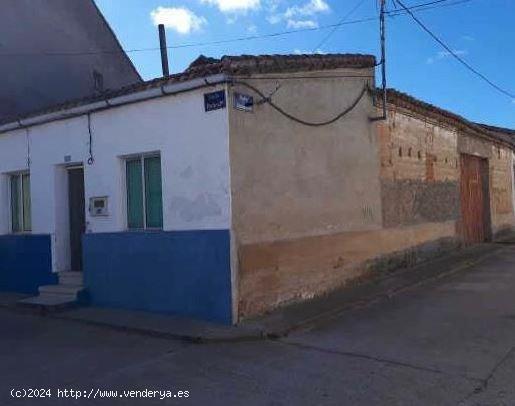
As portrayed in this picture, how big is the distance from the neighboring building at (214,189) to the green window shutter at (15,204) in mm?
37

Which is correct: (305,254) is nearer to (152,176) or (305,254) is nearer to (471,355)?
(152,176)

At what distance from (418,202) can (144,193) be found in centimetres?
702

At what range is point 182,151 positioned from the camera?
8.23 meters

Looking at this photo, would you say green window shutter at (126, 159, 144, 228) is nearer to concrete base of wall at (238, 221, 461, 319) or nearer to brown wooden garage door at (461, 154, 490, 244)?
concrete base of wall at (238, 221, 461, 319)

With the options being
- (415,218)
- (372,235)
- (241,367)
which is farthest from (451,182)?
(241,367)

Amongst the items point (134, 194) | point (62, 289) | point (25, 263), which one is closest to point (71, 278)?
point (62, 289)


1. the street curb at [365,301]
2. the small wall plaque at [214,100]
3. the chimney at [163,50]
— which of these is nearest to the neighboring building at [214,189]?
the small wall plaque at [214,100]

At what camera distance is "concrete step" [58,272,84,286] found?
9980 millimetres

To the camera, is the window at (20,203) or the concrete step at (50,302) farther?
the window at (20,203)

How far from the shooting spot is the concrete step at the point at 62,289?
966 centimetres

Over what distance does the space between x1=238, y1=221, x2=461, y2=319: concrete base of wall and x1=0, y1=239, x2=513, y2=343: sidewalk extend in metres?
0.21

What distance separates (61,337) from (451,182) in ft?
37.8

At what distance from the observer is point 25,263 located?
1085cm

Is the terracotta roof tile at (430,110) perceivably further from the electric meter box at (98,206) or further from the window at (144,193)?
the electric meter box at (98,206)
